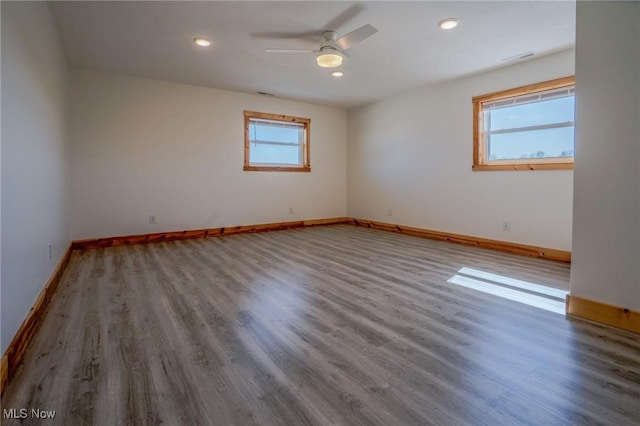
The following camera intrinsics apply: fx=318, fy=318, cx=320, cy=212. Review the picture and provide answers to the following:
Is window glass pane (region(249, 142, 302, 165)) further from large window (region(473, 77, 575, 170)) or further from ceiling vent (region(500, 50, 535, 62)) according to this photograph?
ceiling vent (region(500, 50, 535, 62))

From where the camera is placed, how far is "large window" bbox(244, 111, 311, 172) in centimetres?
573

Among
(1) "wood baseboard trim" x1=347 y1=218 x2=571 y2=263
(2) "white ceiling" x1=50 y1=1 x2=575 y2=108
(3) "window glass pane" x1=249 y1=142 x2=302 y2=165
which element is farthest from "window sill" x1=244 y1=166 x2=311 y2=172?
(1) "wood baseboard trim" x1=347 y1=218 x2=571 y2=263

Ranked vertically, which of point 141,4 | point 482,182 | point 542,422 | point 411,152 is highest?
point 141,4

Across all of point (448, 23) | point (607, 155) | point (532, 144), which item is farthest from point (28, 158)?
point (532, 144)

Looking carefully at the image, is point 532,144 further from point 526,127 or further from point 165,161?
point 165,161

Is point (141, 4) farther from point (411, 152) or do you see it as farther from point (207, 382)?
point (411, 152)

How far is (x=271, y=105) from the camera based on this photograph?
19.4 feet

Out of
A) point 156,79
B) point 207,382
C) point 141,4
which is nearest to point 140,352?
point 207,382

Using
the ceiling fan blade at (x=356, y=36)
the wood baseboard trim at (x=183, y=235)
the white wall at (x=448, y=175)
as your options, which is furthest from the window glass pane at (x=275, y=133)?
the ceiling fan blade at (x=356, y=36)

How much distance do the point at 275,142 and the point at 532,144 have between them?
4116 mm

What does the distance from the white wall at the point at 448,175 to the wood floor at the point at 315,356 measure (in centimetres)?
124

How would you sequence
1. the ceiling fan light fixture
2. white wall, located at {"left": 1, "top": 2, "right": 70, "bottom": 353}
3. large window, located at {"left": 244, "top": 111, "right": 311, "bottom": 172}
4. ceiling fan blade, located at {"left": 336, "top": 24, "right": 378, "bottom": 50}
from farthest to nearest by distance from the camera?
large window, located at {"left": 244, "top": 111, "right": 311, "bottom": 172}, the ceiling fan light fixture, ceiling fan blade, located at {"left": 336, "top": 24, "right": 378, "bottom": 50}, white wall, located at {"left": 1, "top": 2, "right": 70, "bottom": 353}

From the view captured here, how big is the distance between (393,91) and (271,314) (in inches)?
180

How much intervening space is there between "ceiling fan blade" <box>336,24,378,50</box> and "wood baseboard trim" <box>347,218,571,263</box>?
10.4 ft
